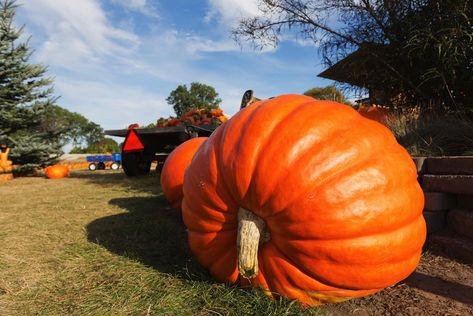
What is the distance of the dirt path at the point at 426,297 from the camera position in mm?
1531

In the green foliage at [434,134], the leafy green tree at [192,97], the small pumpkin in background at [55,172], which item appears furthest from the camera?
the leafy green tree at [192,97]

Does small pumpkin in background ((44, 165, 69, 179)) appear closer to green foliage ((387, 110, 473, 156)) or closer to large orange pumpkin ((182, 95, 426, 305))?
green foliage ((387, 110, 473, 156))

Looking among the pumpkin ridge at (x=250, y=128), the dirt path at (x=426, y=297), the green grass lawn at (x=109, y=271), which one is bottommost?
the green grass lawn at (x=109, y=271)

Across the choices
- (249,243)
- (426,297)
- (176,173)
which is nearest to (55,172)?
(176,173)

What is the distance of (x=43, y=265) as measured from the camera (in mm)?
2172

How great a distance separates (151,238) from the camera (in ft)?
8.83

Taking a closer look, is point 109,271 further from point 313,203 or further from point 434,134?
point 434,134

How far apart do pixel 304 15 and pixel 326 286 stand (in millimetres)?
4034

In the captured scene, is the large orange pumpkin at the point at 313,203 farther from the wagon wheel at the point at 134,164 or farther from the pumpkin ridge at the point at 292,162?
the wagon wheel at the point at 134,164

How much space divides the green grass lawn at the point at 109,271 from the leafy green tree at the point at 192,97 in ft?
140

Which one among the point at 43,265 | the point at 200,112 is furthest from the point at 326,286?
the point at 200,112

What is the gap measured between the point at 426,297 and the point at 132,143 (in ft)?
20.1

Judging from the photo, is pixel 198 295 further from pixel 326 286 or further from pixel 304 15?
pixel 304 15

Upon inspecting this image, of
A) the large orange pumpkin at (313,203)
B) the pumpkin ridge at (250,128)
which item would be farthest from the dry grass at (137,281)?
the pumpkin ridge at (250,128)
